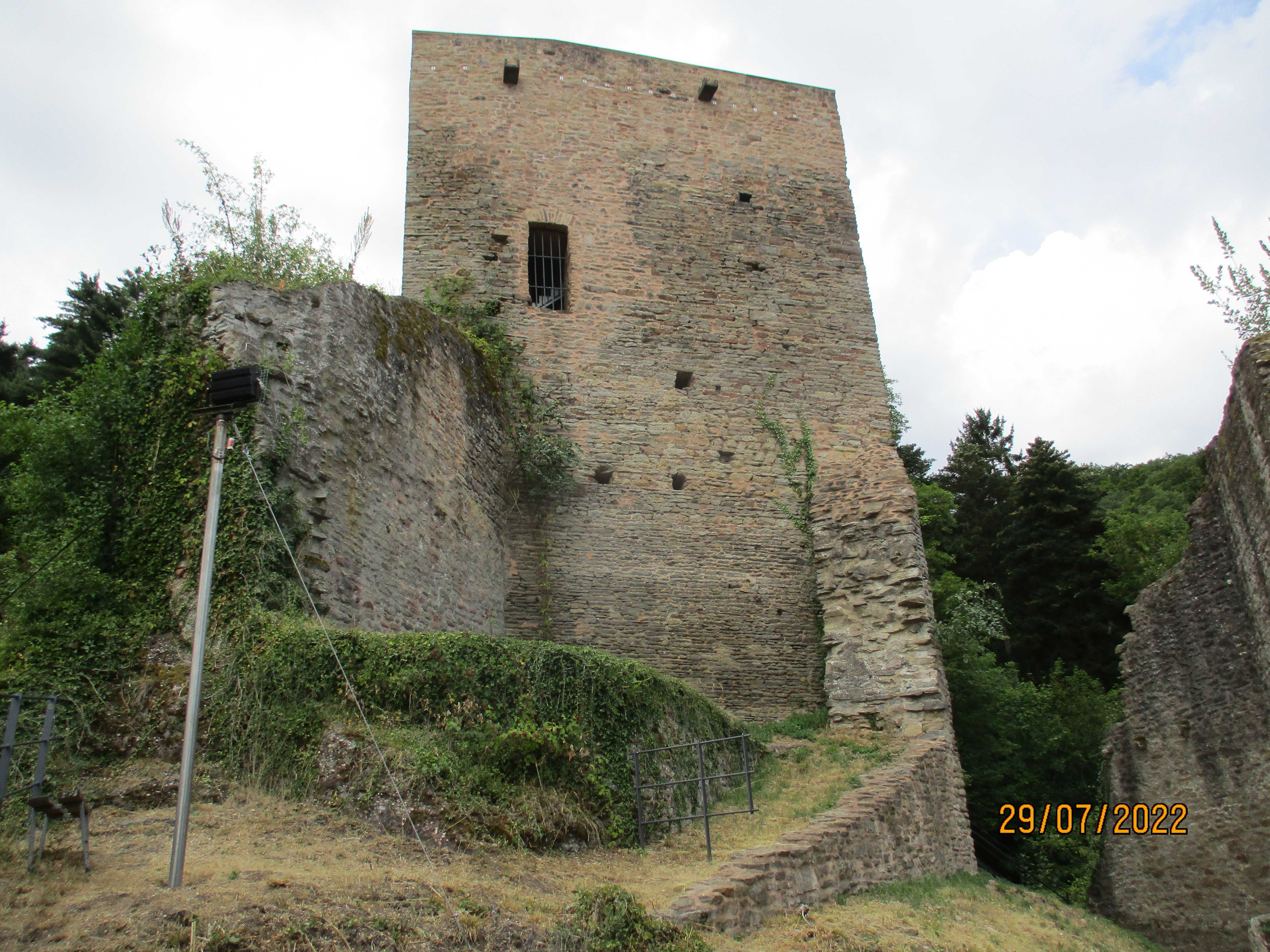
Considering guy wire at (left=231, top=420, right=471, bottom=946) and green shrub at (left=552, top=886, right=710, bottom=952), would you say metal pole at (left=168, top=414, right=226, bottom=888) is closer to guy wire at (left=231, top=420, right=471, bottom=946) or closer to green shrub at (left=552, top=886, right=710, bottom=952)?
guy wire at (left=231, top=420, right=471, bottom=946)

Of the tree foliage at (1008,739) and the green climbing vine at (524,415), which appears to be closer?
the green climbing vine at (524,415)

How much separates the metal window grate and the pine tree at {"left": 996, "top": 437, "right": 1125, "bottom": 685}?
536 inches

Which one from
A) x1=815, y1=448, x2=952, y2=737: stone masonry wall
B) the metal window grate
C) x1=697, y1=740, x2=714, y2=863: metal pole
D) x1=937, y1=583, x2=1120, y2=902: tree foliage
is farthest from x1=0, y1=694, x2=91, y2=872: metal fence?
x1=937, y1=583, x2=1120, y2=902: tree foliage

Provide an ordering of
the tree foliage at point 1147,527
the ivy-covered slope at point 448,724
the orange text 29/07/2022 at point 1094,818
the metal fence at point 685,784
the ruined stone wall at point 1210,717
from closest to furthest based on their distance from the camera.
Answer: the ivy-covered slope at point 448,724
the metal fence at point 685,784
the ruined stone wall at point 1210,717
the orange text 29/07/2022 at point 1094,818
the tree foliage at point 1147,527

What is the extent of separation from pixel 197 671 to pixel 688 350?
9518 millimetres

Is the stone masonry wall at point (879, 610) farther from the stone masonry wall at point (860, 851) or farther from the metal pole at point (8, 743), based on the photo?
the metal pole at point (8, 743)

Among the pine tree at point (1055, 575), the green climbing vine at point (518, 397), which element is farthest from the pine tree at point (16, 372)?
the pine tree at point (1055, 575)

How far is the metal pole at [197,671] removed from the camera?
4086mm

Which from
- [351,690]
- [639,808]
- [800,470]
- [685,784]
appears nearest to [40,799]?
[351,690]

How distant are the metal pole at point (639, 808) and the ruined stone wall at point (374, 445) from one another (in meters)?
2.49

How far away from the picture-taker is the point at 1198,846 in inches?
414

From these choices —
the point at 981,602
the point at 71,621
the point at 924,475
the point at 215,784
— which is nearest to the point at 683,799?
the point at 215,784

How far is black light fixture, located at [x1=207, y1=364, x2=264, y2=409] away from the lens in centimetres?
513

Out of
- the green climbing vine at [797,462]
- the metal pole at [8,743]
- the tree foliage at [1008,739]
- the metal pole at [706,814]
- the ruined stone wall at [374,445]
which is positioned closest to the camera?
the metal pole at [8,743]
